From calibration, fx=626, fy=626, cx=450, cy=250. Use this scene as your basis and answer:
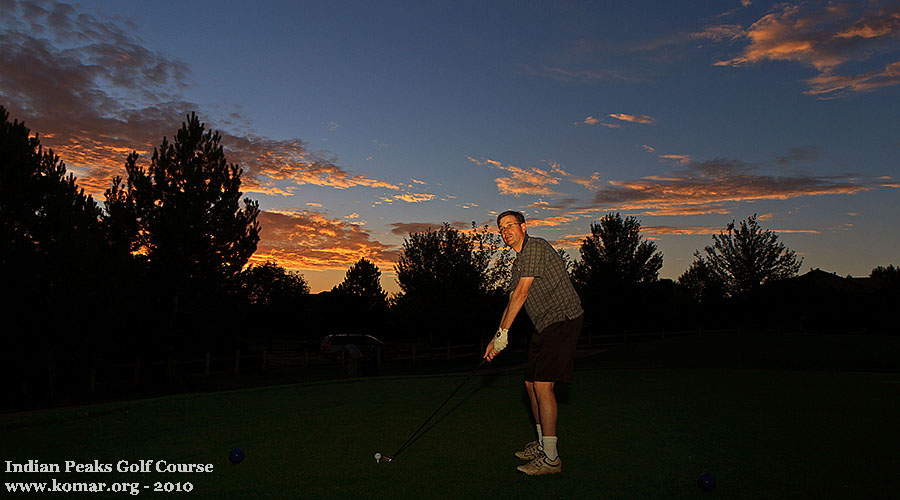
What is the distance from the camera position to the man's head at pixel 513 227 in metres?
5.66

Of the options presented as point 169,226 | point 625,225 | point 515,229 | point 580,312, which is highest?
point 625,225

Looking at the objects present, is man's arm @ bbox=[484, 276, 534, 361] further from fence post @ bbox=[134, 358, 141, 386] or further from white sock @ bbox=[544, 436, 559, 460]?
fence post @ bbox=[134, 358, 141, 386]

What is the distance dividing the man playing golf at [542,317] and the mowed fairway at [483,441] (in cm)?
54

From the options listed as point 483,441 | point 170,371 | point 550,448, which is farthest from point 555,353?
point 170,371

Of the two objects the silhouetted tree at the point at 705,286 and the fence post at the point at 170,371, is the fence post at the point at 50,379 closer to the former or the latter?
the fence post at the point at 170,371

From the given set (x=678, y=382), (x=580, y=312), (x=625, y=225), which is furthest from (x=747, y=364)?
(x=625, y=225)

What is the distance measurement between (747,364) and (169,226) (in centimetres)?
2343

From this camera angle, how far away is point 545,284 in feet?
18.2

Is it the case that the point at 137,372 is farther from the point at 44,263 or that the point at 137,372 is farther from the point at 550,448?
the point at 550,448

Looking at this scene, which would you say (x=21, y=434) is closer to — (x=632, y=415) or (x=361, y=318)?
(x=632, y=415)

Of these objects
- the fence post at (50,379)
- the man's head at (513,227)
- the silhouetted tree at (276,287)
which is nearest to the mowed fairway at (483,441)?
the man's head at (513,227)

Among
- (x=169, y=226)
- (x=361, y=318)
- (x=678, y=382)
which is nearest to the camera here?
(x=678, y=382)

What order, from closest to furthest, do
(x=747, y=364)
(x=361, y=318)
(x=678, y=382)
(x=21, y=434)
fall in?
(x=21, y=434), (x=678, y=382), (x=747, y=364), (x=361, y=318)

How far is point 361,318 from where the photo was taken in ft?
222
